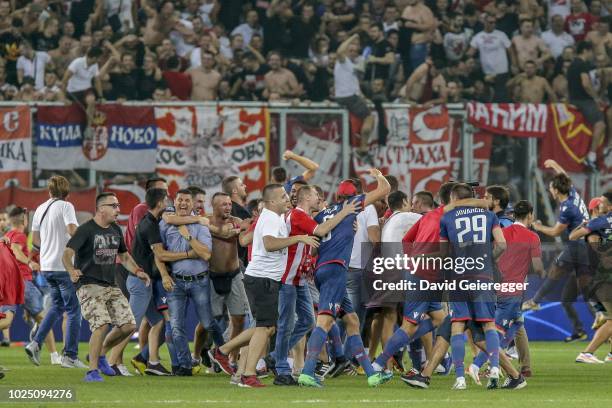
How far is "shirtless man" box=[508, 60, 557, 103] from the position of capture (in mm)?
25125

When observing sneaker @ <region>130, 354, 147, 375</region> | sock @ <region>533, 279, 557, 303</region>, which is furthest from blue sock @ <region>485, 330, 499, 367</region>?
sock @ <region>533, 279, 557, 303</region>

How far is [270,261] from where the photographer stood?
504 inches

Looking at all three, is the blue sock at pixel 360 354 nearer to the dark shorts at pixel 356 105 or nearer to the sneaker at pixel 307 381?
the sneaker at pixel 307 381

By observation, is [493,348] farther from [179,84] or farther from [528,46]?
[528,46]

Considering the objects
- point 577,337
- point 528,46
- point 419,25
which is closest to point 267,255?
point 577,337

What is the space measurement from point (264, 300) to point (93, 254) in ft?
7.24

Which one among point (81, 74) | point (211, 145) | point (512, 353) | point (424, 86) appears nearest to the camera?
point (512, 353)

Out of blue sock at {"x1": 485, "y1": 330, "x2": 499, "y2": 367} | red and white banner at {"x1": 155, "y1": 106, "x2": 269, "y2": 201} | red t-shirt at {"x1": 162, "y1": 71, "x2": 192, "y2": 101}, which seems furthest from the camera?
red t-shirt at {"x1": 162, "y1": 71, "x2": 192, "y2": 101}

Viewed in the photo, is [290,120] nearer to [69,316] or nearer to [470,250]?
[69,316]

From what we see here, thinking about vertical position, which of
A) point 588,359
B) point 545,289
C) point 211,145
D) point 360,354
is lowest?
point 588,359

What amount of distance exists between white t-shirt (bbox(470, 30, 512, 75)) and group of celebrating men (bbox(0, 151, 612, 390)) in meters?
9.87

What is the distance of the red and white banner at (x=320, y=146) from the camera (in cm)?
2311

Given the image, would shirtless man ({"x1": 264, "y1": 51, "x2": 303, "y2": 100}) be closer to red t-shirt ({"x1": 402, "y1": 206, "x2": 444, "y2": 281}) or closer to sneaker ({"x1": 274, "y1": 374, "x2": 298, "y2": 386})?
red t-shirt ({"x1": 402, "y1": 206, "x2": 444, "y2": 281})

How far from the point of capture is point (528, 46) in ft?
87.5
